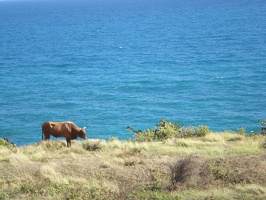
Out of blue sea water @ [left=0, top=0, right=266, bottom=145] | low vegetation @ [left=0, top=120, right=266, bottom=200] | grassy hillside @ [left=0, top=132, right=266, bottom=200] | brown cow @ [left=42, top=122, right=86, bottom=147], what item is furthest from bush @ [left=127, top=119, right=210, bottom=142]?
blue sea water @ [left=0, top=0, right=266, bottom=145]

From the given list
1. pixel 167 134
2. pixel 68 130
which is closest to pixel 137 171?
pixel 68 130

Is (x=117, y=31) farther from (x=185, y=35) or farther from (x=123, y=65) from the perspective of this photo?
(x=123, y=65)

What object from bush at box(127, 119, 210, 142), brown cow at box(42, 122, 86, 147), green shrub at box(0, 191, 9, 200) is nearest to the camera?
green shrub at box(0, 191, 9, 200)

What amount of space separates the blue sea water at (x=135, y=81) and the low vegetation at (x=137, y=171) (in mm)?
19891

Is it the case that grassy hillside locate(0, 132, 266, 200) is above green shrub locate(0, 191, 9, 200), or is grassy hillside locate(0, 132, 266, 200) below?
above

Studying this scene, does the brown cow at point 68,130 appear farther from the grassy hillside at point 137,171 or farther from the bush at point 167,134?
the bush at point 167,134

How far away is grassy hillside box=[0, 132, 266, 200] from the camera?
1393 cm

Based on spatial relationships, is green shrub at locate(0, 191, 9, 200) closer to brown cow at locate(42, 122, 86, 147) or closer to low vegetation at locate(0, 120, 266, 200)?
low vegetation at locate(0, 120, 266, 200)

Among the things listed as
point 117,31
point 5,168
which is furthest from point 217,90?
point 117,31

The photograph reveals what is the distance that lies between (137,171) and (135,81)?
143 feet

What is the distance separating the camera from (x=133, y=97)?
172ft

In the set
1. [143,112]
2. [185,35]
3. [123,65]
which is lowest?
[143,112]

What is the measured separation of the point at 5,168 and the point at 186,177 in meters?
6.82

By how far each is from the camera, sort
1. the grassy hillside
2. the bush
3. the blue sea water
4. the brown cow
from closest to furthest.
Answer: the grassy hillside → the brown cow → the bush → the blue sea water
